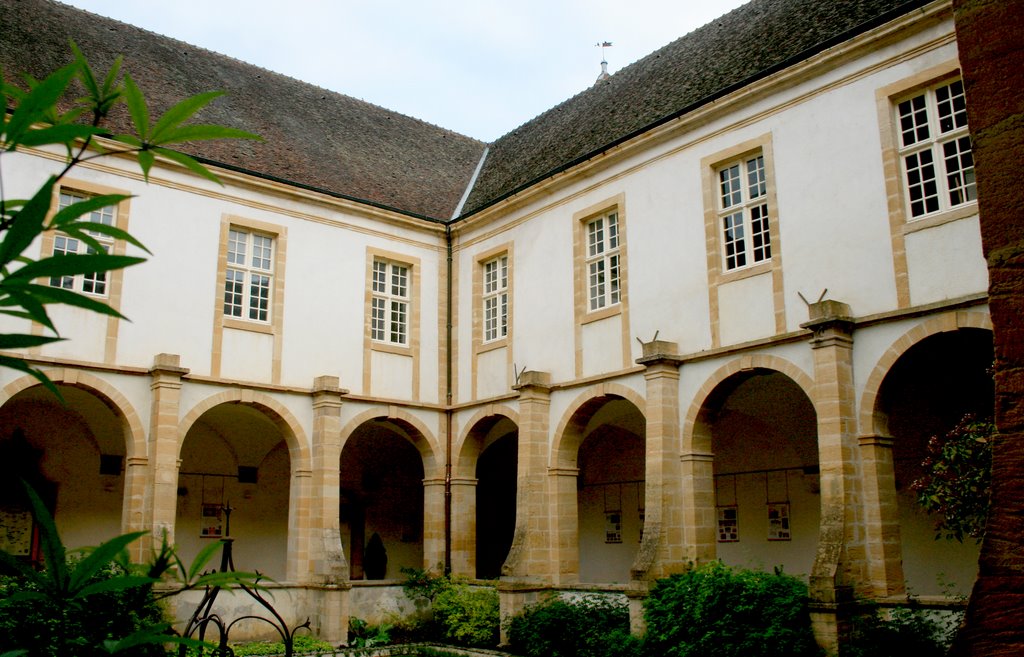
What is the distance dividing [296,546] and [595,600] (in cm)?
465

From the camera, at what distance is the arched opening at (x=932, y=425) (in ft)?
39.7

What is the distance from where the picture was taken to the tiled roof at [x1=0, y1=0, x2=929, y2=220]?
1352cm

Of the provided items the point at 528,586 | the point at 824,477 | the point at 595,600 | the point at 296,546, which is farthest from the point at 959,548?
the point at 296,546

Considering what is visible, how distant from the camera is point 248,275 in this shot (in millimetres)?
14992

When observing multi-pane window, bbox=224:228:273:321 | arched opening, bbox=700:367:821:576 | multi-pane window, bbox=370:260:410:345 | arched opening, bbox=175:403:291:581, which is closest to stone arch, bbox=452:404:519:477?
multi-pane window, bbox=370:260:410:345

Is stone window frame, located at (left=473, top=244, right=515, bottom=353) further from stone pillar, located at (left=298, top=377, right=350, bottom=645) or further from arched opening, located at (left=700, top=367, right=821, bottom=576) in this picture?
arched opening, located at (left=700, top=367, right=821, bottom=576)

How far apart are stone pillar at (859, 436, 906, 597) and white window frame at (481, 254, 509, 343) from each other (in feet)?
23.1

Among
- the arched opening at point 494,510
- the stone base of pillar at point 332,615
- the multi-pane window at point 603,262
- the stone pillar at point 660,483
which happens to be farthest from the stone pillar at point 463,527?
the arched opening at point 494,510

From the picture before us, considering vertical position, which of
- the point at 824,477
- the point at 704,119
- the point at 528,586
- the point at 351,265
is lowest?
the point at 528,586

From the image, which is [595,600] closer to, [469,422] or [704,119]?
[469,422]

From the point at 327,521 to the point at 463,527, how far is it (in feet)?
8.10

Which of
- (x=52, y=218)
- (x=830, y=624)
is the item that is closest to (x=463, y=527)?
(x=830, y=624)

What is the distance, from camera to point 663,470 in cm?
1254

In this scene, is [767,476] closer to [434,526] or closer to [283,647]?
[434,526]
